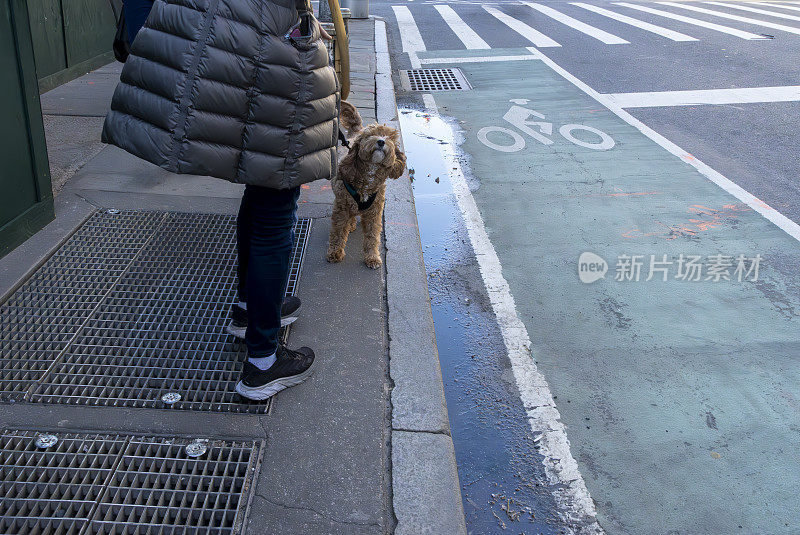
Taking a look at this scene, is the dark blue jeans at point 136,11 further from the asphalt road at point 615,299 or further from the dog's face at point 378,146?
the asphalt road at point 615,299

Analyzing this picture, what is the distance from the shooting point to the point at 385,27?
607 inches

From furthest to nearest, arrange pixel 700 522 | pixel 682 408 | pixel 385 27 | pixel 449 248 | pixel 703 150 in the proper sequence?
pixel 385 27 → pixel 703 150 → pixel 449 248 → pixel 682 408 → pixel 700 522

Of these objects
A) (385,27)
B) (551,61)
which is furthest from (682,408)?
(385,27)


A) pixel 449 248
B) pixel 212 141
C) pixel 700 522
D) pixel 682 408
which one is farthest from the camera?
pixel 449 248

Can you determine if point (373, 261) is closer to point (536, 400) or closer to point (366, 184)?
point (366, 184)

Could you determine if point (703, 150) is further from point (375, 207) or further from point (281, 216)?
point (281, 216)

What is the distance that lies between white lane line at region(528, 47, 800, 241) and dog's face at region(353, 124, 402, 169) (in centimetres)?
317

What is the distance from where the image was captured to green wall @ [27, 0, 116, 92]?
776 centimetres

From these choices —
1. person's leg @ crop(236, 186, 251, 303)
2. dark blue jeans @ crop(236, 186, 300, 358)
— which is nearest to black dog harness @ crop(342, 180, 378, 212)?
person's leg @ crop(236, 186, 251, 303)

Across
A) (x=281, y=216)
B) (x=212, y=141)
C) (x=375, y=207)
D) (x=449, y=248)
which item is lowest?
(x=449, y=248)

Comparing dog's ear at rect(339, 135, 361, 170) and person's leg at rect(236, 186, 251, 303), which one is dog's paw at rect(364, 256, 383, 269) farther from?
person's leg at rect(236, 186, 251, 303)

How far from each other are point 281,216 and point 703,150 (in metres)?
5.68

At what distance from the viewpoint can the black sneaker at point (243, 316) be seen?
351cm

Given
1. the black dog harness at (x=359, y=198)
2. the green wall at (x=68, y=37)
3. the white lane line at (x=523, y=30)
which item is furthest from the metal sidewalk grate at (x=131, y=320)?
the white lane line at (x=523, y=30)
